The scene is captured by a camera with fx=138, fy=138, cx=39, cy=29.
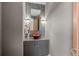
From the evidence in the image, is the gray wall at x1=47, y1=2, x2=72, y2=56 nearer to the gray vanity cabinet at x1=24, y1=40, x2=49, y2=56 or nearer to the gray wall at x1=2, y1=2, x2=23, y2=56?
the gray vanity cabinet at x1=24, y1=40, x2=49, y2=56

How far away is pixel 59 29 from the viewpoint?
1720mm

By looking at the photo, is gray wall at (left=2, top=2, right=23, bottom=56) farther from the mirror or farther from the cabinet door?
the cabinet door

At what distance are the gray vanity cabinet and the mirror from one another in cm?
8

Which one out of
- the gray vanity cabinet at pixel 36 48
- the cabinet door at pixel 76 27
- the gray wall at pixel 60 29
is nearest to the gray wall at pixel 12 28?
the gray vanity cabinet at pixel 36 48

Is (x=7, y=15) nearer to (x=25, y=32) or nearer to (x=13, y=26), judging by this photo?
(x=13, y=26)

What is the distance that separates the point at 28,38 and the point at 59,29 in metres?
0.41

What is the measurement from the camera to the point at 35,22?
172cm

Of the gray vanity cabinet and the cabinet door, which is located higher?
the cabinet door

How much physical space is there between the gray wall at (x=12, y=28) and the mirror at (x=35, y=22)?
0.09 metres

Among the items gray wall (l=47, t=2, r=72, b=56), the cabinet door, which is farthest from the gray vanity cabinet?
the cabinet door

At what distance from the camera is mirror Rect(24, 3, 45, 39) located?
A: 5.62ft

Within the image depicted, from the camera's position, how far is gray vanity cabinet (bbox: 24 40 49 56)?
173 cm

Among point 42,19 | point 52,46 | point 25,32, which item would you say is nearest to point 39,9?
point 42,19

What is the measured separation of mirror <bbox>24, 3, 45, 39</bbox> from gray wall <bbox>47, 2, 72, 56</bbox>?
94 mm
